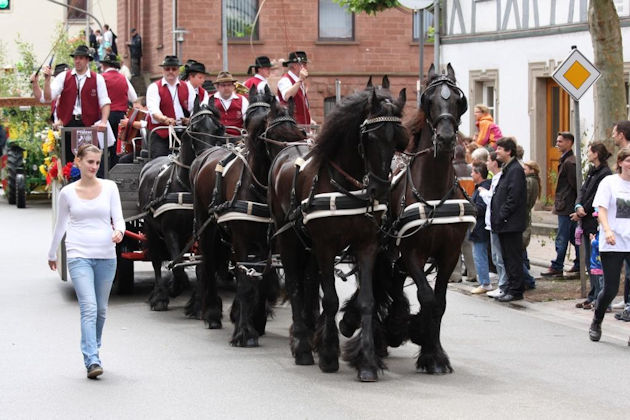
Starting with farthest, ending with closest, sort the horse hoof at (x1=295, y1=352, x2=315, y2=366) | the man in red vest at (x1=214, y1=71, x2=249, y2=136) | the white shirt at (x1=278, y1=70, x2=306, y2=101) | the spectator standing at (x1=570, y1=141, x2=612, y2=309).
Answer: the man in red vest at (x1=214, y1=71, x2=249, y2=136) < the white shirt at (x1=278, y1=70, x2=306, y2=101) < the spectator standing at (x1=570, y1=141, x2=612, y2=309) < the horse hoof at (x1=295, y1=352, x2=315, y2=366)

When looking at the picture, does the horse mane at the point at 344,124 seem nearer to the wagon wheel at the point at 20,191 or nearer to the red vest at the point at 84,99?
the red vest at the point at 84,99

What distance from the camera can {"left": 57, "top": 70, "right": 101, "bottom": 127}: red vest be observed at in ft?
52.9

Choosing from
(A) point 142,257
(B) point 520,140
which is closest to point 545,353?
(A) point 142,257

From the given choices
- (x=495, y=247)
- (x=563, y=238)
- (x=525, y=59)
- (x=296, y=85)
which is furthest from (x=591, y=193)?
(x=525, y=59)

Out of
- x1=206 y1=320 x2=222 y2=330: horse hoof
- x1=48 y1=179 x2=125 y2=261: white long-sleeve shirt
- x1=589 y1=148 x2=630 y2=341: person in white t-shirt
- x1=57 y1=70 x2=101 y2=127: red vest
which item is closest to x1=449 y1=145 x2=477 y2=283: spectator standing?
x1=206 y1=320 x2=222 y2=330: horse hoof

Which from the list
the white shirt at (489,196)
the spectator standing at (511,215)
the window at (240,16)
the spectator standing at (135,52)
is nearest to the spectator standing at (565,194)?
the white shirt at (489,196)

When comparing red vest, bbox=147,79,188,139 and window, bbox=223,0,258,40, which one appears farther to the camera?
window, bbox=223,0,258,40

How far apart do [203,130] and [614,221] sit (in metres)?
4.57

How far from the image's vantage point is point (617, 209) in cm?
1181

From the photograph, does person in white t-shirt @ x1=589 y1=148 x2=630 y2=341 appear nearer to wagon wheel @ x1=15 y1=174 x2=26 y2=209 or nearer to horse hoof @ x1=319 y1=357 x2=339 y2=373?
horse hoof @ x1=319 y1=357 x2=339 y2=373

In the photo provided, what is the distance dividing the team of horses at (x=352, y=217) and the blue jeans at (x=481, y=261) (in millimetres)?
3857

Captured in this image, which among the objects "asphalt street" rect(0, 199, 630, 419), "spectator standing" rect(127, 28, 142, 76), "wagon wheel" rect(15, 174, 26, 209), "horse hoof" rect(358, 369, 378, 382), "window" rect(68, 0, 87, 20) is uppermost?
"window" rect(68, 0, 87, 20)

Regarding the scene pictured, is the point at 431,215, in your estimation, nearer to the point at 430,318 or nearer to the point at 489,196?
the point at 430,318

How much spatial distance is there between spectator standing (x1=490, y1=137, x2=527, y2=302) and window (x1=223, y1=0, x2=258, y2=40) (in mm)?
27400
